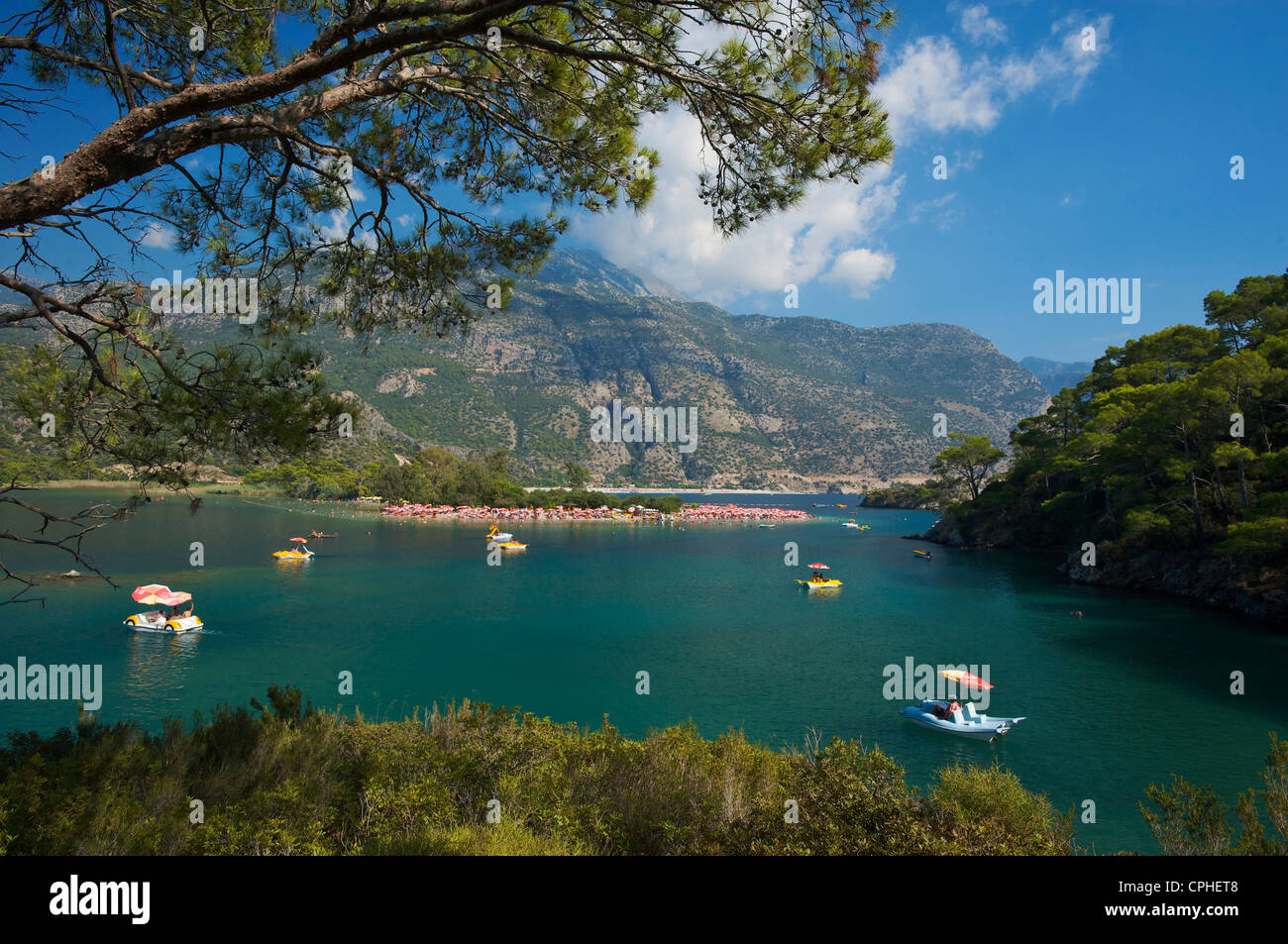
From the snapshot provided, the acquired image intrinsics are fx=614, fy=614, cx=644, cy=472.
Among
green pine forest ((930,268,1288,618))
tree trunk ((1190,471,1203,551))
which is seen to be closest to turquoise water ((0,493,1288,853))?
green pine forest ((930,268,1288,618))

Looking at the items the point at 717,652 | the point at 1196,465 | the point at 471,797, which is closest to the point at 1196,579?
the point at 1196,465

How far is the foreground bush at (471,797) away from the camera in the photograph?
384 centimetres

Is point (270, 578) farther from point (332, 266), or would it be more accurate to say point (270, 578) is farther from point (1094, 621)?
point (1094, 621)

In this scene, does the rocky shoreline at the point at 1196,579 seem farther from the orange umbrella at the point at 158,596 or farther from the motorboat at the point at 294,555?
the motorboat at the point at 294,555

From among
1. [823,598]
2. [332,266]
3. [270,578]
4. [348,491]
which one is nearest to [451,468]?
[348,491]

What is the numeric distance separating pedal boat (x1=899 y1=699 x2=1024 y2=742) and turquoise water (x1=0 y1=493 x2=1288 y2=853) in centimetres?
24

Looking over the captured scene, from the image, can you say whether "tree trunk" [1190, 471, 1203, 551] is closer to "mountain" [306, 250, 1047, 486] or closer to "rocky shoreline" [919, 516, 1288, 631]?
"rocky shoreline" [919, 516, 1288, 631]

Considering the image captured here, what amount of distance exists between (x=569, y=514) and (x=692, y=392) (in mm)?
76152

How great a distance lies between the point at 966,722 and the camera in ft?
38.4

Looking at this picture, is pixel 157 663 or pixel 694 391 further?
pixel 694 391

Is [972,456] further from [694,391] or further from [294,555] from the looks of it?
[694,391]

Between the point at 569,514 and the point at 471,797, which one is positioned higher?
the point at 471,797

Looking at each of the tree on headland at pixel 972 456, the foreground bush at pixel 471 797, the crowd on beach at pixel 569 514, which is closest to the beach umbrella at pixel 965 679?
the foreground bush at pixel 471 797
